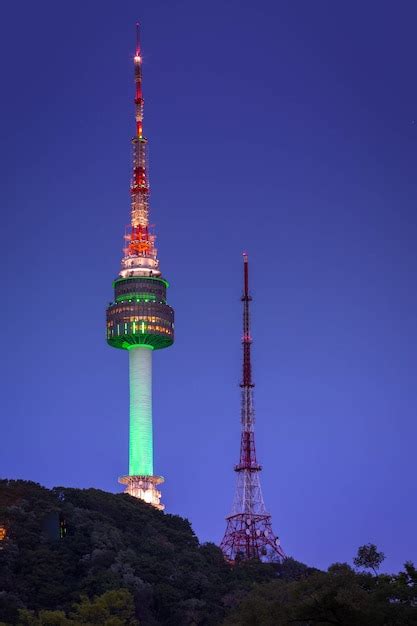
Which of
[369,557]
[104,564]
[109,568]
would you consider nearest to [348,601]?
[369,557]

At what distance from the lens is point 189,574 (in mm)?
137250

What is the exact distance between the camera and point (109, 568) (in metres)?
132

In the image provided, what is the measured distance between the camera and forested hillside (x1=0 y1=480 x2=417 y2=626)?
11088cm

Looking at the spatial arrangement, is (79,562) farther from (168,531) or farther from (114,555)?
(168,531)

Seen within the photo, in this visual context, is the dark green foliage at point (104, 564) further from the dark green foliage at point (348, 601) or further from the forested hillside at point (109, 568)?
the dark green foliage at point (348, 601)

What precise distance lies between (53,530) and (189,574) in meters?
17.9

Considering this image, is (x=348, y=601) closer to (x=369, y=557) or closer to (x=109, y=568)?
(x=369, y=557)

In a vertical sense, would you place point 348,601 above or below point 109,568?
below

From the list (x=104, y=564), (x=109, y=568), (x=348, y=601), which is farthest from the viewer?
(x=104, y=564)

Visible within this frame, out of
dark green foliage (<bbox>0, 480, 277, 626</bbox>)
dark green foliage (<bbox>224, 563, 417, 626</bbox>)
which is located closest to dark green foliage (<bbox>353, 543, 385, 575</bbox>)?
dark green foliage (<bbox>224, 563, 417, 626</bbox>)

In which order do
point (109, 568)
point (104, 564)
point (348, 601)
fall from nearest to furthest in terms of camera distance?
point (348, 601) → point (109, 568) → point (104, 564)

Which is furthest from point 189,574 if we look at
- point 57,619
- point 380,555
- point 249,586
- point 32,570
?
point 380,555

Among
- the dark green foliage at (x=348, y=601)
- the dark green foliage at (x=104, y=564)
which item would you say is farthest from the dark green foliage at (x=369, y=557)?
the dark green foliage at (x=104, y=564)

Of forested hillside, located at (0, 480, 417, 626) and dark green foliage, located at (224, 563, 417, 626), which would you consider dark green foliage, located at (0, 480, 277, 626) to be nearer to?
forested hillside, located at (0, 480, 417, 626)
